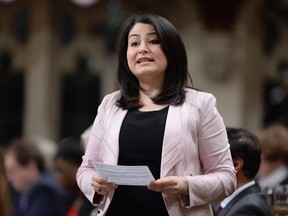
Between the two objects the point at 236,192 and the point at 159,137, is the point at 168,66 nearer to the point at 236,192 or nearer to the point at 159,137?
the point at 159,137

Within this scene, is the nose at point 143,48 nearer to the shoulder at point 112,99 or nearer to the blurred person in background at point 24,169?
the shoulder at point 112,99

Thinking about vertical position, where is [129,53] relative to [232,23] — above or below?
above

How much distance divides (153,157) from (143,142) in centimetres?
5

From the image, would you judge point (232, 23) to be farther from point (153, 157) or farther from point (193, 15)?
point (153, 157)

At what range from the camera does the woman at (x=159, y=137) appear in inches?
106

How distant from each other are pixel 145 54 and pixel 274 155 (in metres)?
2.45

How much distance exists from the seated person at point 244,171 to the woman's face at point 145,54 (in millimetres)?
572

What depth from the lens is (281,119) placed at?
8.83 metres

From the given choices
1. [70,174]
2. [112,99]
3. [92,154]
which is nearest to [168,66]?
[112,99]

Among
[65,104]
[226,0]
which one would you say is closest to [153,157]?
[226,0]

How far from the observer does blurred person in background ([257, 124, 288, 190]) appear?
4988 mm

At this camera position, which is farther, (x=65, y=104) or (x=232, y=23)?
(x=65, y=104)

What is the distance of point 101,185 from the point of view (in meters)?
2.70

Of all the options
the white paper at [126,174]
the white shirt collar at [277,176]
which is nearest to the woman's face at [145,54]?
the white paper at [126,174]
